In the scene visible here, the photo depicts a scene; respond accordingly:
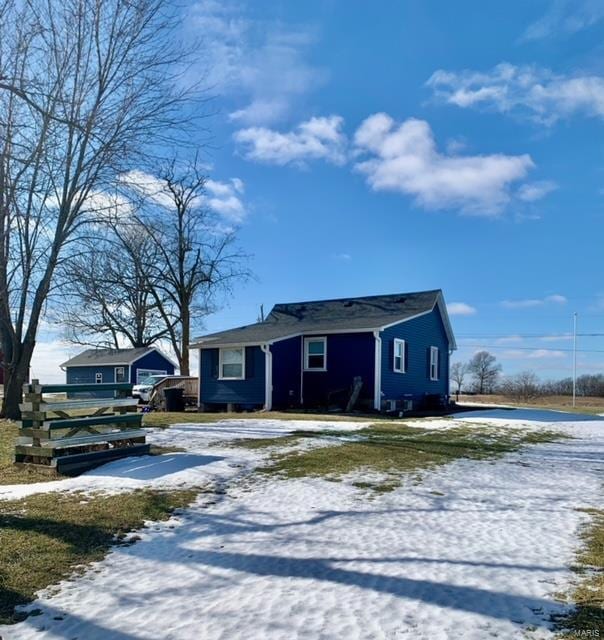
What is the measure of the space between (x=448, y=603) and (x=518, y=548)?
1562 mm

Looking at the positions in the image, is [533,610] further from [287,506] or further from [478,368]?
[478,368]

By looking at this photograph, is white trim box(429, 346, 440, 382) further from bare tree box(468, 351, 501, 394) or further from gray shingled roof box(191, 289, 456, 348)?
bare tree box(468, 351, 501, 394)

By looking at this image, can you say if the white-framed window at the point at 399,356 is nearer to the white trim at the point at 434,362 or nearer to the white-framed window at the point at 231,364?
the white trim at the point at 434,362

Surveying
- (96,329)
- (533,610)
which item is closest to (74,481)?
(533,610)

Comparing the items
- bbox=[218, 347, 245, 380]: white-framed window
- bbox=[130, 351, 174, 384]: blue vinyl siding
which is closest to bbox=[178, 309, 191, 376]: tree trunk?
bbox=[130, 351, 174, 384]: blue vinyl siding

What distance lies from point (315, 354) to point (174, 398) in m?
6.07

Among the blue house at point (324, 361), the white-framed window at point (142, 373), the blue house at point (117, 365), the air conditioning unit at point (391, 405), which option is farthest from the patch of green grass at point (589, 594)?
the white-framed window at point (142, 373)

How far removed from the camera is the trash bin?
22703mm

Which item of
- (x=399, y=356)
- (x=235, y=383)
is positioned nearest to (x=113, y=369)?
(x=235, y=383)

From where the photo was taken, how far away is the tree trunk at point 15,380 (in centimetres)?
1600

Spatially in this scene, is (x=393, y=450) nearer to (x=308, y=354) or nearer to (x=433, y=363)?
(x=308, y=354)

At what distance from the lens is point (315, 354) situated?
22094 millimetres

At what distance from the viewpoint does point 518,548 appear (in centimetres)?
508

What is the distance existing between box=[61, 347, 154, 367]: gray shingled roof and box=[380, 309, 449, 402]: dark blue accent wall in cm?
2194
